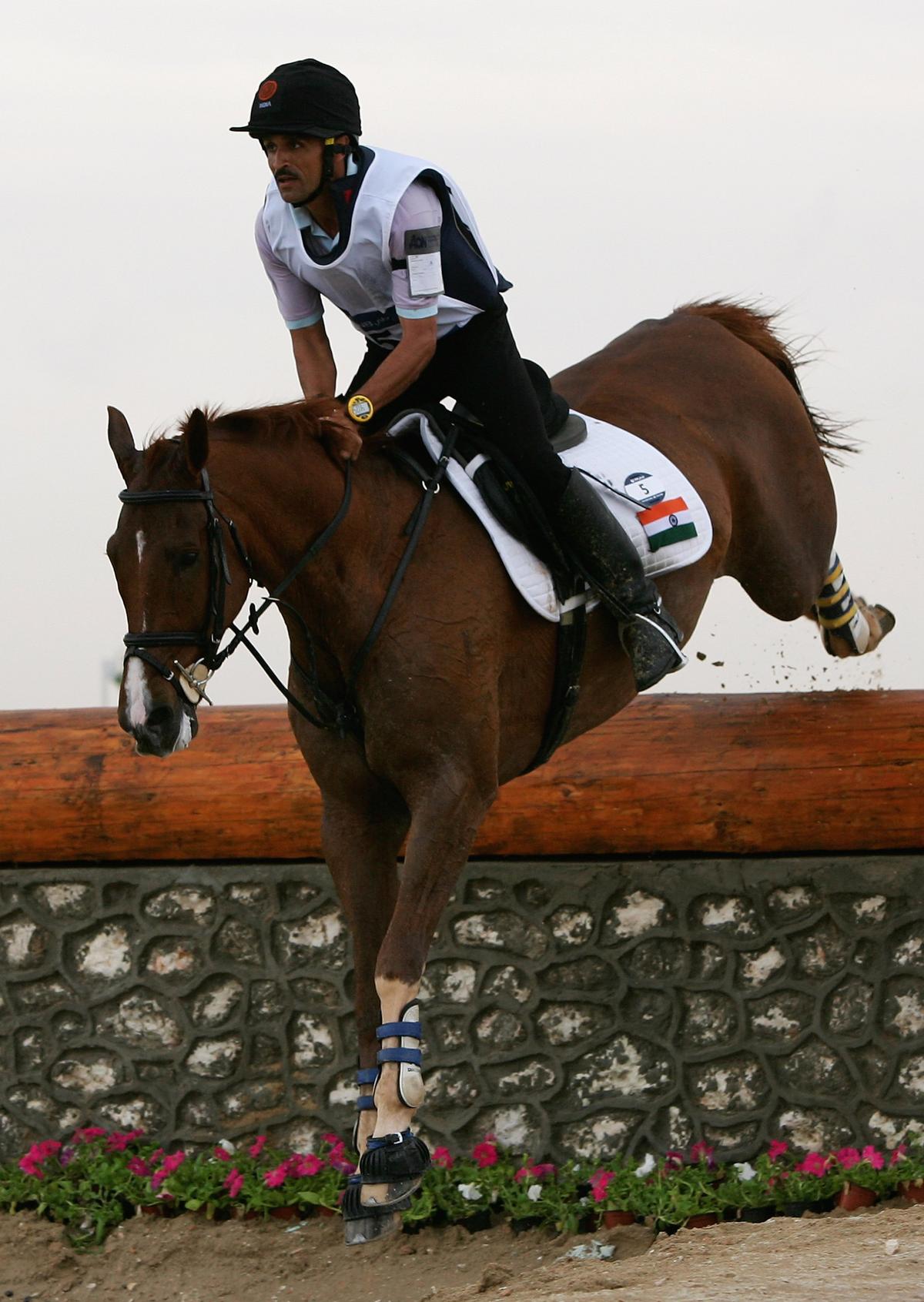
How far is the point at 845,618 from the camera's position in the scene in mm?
6125

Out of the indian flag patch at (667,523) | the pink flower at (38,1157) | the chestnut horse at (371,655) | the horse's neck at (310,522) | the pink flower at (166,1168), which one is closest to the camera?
the chestnut horse at (371,655)

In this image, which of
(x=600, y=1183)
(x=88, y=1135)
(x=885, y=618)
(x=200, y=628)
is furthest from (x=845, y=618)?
(x=88, y=1135)

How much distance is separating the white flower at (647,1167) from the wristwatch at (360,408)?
10.5ft

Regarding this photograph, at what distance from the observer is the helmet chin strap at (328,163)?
4180 millimetres

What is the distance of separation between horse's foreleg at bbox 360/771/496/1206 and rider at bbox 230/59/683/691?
86cm

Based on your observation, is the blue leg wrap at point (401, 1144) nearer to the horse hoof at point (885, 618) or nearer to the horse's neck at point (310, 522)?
the horse's neck at point (310, 522)

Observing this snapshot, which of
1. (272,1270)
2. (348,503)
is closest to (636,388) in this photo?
(348,503)

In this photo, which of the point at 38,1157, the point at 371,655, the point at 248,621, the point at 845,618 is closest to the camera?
the point at 248,621

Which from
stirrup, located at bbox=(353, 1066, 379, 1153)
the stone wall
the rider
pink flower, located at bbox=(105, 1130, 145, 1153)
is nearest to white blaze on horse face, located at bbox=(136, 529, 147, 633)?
the rider

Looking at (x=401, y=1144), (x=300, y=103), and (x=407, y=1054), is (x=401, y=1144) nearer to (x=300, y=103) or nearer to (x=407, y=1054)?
(x=407, y=1054)

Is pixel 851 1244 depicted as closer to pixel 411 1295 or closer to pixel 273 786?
pixel 411 1295

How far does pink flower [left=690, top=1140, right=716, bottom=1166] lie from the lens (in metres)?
5.90

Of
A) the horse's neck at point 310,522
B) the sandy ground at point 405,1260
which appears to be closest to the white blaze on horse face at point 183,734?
the horse's neck at point 310,522

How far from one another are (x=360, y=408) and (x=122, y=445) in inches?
26.1
